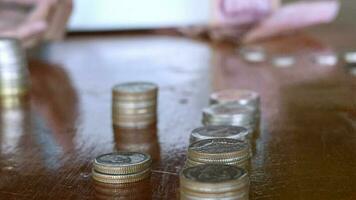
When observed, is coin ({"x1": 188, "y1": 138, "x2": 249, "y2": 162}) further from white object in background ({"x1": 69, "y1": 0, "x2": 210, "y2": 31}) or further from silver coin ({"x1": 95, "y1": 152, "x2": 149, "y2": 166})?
white object in background ({"x1": 69, "y1": 0, "x2": 210, "y2": 31})

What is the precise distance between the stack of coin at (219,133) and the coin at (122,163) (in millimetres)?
84

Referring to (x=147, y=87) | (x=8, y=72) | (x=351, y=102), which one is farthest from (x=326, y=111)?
(x=8, y=72)

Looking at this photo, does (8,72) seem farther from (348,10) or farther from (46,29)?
(348,10)

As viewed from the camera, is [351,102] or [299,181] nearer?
[299,181]

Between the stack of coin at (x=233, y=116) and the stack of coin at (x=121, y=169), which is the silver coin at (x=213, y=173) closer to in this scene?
the stack of coin at (x=121, y=169)

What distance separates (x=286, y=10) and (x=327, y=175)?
4.09 feet

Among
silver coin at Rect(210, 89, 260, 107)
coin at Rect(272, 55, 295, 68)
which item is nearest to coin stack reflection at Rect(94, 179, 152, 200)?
silver coin at Rect(210, 89, 260, 107)

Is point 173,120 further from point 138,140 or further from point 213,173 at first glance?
point 213,173

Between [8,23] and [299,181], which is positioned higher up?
[8,23]

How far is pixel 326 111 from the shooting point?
1.13 metres

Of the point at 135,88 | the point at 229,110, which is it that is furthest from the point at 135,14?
Answer: the point at 229,110

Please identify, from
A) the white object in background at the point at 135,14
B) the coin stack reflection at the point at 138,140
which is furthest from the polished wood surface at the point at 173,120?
the white object in background at the point at 135,14

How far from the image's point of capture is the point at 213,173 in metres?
0.69

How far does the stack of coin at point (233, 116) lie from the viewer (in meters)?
1.00
